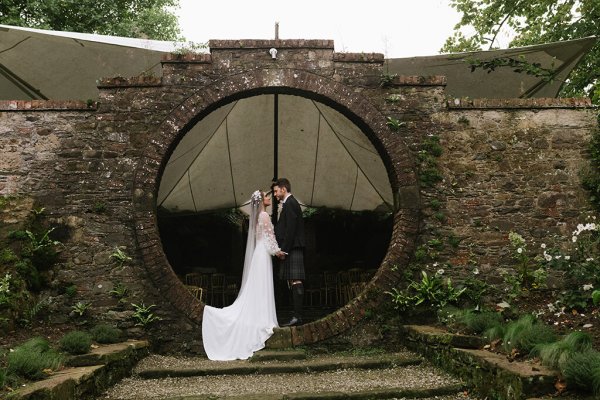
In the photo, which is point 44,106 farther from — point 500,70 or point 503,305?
point 500,70

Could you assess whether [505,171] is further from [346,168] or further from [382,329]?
[346,168]

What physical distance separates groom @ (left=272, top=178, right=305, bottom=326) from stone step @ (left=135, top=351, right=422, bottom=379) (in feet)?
3.00

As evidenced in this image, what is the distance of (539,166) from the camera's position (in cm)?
701

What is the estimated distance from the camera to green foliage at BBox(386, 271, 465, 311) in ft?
21.3

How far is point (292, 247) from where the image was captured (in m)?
6.90

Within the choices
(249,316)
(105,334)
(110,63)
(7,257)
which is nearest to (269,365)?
(249,316)

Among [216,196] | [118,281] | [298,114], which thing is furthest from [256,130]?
[118,281]

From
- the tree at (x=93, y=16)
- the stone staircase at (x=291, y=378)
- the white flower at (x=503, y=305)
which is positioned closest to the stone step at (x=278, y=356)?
the stone staircase at (x=291, y=378)

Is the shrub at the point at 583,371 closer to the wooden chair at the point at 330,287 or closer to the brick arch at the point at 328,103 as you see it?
the brick arch at the point at 328,103

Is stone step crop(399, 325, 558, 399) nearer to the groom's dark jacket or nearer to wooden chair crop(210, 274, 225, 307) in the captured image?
the groom's dark jacket

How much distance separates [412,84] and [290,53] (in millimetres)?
1630

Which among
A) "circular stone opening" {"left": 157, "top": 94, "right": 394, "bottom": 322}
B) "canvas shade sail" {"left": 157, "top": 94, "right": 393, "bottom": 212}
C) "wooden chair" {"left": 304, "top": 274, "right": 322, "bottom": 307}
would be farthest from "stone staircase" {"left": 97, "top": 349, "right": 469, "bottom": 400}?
"wooden chair" {"left": 304, "top": 274, "right": 322, "bottom": 307}

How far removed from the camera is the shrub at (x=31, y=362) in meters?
4.09

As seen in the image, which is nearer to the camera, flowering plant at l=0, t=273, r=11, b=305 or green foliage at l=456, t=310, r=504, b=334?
green foliage at l=456, t=310, r=504, b=334
